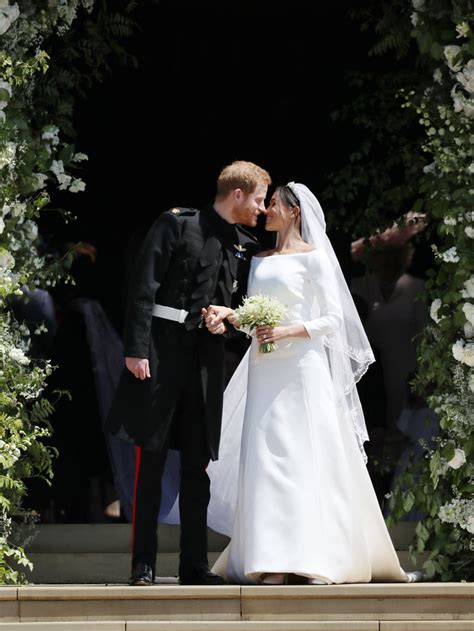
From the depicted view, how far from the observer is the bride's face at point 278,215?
6.55m

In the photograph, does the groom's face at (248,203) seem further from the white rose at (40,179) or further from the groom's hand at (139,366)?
the white rose at (40,179)

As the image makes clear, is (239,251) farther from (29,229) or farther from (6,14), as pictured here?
(6,14)

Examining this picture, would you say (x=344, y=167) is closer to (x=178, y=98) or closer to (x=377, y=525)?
(x=178, y=98)

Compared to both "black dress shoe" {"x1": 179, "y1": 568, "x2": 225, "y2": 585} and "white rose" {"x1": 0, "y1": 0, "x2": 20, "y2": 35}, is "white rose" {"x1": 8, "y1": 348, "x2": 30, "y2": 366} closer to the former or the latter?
"black dress shoe" {"x1": 179, "y1": 568, "x2": 225, "y2": 585}

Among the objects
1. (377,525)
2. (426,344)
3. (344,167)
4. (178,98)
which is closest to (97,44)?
(178,98)

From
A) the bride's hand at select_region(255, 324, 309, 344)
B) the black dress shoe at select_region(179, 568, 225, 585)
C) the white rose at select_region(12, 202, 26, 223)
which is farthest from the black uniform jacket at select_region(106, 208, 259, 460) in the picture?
the white rose at select_region(12, 202, 26, 223)

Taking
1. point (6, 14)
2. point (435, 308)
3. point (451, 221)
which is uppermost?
point (6, 14)

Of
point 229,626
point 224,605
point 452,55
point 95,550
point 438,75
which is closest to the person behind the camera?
point 229,626

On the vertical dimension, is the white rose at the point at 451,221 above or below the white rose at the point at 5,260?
above

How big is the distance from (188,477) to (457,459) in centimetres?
134

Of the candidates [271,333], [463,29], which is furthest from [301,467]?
[463,29]

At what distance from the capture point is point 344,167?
28.0ft

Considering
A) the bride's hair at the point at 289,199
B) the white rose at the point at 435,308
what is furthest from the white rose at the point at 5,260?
the white rose at the point at 435,308

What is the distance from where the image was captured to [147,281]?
6238 millimetres
